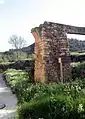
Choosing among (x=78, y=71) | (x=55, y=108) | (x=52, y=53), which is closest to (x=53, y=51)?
(x=52, y=53)

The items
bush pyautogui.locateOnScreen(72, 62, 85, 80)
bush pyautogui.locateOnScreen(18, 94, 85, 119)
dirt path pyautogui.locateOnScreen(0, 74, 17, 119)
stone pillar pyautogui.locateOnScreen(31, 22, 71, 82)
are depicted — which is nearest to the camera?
bush pyautogui.locateOnScreen(18, 94, 85, 119)

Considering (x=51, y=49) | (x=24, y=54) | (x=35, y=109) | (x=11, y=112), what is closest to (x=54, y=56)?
(x=51, y=49)

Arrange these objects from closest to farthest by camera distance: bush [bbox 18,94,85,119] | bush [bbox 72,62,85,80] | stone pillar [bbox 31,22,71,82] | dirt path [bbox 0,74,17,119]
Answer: bush [bbox 18,94,85,119]
dirt path [bbox 0,74,17,119]
stone pillar [bbox 31,22,71,82]
bush [bbox 72,62,85,80]

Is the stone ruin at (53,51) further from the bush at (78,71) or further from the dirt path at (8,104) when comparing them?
the dirt path at (8,104)

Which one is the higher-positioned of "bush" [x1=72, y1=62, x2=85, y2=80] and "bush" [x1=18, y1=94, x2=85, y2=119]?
"bush" [x1=72, y1=62, x2=85, y2=80]

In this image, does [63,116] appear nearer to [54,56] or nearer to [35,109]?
[35,109]

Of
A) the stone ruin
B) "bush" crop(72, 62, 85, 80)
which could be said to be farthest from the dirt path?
"bush" crop(72, 62, 85, 80)

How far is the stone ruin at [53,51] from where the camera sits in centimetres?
1082

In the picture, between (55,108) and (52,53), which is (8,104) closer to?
(52,53)

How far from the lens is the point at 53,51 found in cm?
1093

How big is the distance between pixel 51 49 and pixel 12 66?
14.9 m

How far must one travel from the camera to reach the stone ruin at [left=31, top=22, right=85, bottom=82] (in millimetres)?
10820

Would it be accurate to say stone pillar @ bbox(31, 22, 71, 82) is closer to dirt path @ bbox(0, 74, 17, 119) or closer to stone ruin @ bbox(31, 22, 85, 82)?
stone ruin @ bbox(31, 22, 85, 82)

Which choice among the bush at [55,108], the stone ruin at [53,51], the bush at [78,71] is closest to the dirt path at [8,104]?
the bush at [55,108]
